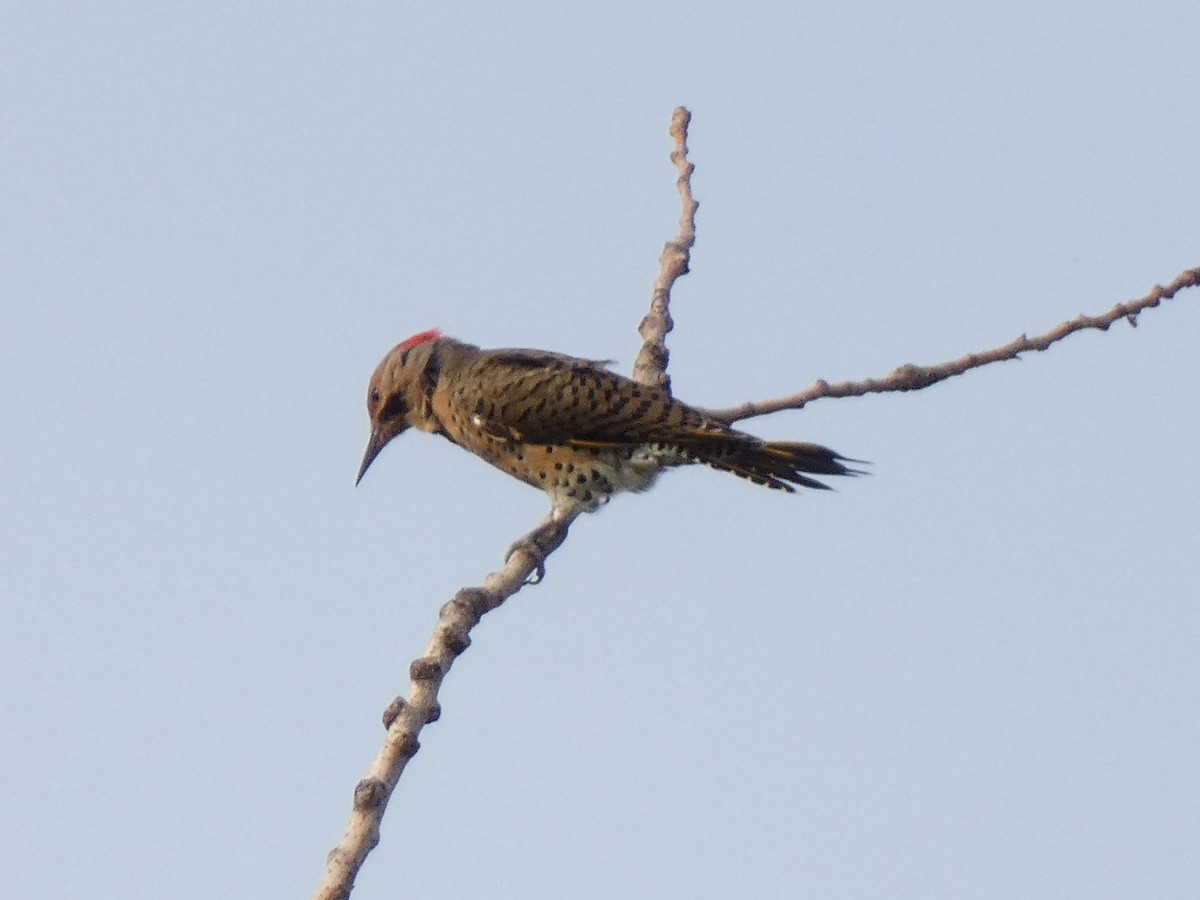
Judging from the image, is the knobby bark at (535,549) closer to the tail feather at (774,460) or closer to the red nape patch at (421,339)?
the tail feather at (774,460)

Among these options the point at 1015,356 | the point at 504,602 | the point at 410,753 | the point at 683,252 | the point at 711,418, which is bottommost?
the point at 410,753

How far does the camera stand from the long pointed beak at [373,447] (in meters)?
7.21

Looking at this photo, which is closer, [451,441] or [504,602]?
[504,602]

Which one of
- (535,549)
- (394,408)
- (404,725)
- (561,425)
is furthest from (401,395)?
(404,725)

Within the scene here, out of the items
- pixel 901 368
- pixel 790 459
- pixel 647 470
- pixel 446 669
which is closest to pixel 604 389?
pixel 647 470

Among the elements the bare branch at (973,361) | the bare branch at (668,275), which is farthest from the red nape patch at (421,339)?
the bare branch at (973,361)

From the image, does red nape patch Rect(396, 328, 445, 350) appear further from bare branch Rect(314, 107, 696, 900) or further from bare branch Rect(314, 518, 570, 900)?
bare branch Rect(314, 518, 570, 900)

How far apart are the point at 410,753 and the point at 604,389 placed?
10.9ft

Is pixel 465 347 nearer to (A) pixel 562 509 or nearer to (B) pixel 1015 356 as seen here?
(A) pixel 562 509

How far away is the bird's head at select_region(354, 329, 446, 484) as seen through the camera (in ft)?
23.9

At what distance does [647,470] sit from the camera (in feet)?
21.9

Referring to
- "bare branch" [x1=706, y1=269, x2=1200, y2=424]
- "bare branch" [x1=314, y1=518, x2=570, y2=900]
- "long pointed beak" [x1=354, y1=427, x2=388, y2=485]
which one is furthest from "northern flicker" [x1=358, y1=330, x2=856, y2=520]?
"bare branch" [x1=314, y1=518, x2=570, y2=900]

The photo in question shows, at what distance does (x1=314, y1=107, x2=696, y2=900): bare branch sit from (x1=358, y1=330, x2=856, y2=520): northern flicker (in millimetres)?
218

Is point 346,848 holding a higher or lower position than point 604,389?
lower
